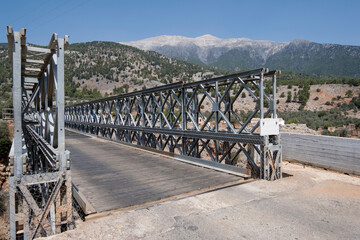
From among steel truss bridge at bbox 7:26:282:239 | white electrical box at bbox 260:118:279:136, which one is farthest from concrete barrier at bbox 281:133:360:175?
white electrical box at bbox 260:118:279:136

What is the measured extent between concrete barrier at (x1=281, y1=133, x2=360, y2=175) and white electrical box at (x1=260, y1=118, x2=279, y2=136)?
2158 millimetres

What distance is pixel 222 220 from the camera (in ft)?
14.2

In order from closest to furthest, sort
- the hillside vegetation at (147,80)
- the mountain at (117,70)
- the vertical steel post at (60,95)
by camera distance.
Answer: the vertical steel post at (60,95) < the hillside vegetation at (147,80) < the mountain at (117,70)

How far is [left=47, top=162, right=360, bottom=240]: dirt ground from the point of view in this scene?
3.89 m

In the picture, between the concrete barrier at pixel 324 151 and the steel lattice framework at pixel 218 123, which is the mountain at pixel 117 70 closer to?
the steel lattice framework at pixel 218 123

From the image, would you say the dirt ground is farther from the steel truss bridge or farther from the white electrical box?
the white electrical box

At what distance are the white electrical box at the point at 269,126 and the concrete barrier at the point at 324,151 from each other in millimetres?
2158

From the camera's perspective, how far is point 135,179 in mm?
6910

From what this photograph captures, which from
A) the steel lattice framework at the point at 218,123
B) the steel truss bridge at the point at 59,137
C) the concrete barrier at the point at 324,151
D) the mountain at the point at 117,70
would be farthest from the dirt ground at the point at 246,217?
the mountain at the point at 117,70

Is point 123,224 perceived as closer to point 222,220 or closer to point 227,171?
point 222,220

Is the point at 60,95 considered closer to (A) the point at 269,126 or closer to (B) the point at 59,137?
(B) the point at 59,137

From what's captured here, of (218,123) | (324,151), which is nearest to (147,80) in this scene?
(218,123)

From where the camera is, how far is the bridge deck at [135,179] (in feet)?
18.0

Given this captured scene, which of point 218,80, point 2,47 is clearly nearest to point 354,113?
point 218,80
